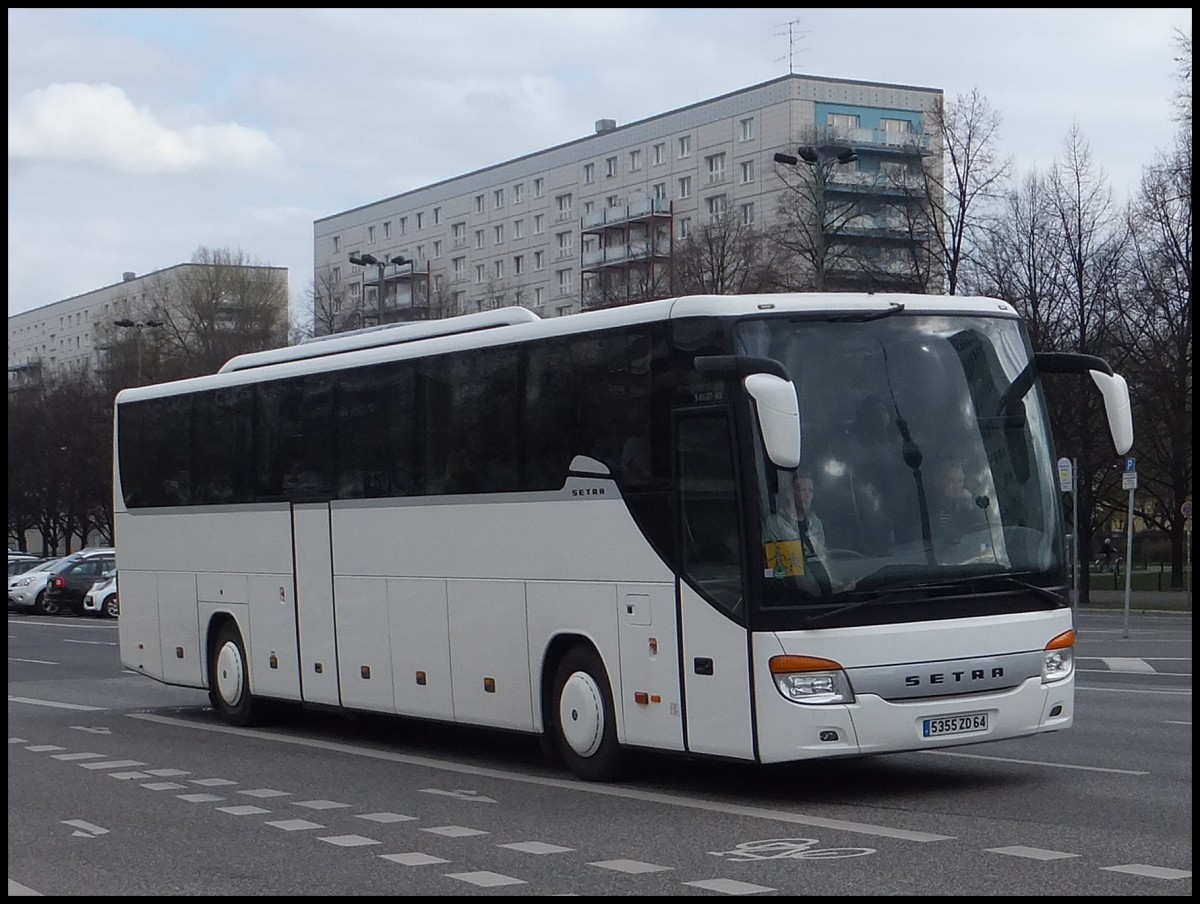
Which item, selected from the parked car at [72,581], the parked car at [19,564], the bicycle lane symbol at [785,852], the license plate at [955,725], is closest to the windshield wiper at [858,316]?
the license plate at [955,725]

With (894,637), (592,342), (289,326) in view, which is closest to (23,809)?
(592,342)

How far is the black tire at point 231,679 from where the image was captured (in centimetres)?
1744

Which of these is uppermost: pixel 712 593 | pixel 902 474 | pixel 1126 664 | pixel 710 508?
pixel 902 474

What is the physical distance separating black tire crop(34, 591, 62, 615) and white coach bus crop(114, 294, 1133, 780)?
127 feet

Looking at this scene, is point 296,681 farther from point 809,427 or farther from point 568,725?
point 809,427

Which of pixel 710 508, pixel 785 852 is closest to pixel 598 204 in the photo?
pixel 710 508

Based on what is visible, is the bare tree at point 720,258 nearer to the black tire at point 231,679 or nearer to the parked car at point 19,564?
the parked car at point 19,564

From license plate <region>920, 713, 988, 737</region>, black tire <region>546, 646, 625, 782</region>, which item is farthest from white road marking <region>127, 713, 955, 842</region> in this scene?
license plate <region>920, 713, 988, 737</region>

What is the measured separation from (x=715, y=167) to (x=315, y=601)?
8198 centimetres

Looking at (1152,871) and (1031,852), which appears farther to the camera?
(1031,852)

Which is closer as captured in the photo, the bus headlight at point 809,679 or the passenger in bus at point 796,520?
the bus headlight at point 809,679

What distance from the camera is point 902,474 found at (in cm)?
1138

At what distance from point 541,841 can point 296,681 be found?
7.04 metres

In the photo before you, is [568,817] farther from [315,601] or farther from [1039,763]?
[315,601]
